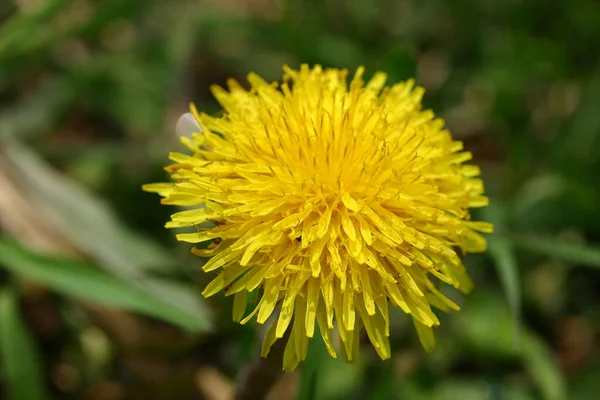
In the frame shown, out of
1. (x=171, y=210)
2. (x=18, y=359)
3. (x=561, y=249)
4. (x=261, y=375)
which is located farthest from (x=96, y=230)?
(x=561, y=249)

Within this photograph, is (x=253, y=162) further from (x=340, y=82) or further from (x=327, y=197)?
(x=340, y=82)

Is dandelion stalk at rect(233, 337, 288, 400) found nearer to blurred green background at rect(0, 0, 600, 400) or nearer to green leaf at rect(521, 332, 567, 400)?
blurred green background at rect(0, 0, 600, 400)

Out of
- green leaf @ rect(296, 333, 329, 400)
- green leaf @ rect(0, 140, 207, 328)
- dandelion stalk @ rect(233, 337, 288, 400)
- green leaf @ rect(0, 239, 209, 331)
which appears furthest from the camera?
green leaf @ rect(0, 140, 207, 328)

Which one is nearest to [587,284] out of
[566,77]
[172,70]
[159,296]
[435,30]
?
[566,77]

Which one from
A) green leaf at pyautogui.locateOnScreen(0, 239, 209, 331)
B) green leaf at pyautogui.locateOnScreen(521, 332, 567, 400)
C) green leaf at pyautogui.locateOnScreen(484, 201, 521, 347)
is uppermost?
green leaf at pyautogui.locateOnScreen(484, 201, 521, 347)

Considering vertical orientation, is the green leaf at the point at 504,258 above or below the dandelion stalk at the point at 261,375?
above

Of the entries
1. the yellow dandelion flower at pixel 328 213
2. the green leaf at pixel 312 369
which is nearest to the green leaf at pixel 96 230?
the green leaf at pixel 312 369

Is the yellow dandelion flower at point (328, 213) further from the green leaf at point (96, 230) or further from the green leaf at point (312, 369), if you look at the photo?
the green leaf at point (96, 230)

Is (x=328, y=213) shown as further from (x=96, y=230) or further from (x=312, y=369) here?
(x=96, y=230)

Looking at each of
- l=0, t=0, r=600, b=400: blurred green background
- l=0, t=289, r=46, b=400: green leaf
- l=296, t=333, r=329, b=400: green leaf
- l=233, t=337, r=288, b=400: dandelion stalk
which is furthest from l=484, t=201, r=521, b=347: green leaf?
l=0, t=289, r=46, b=400: green leaf
